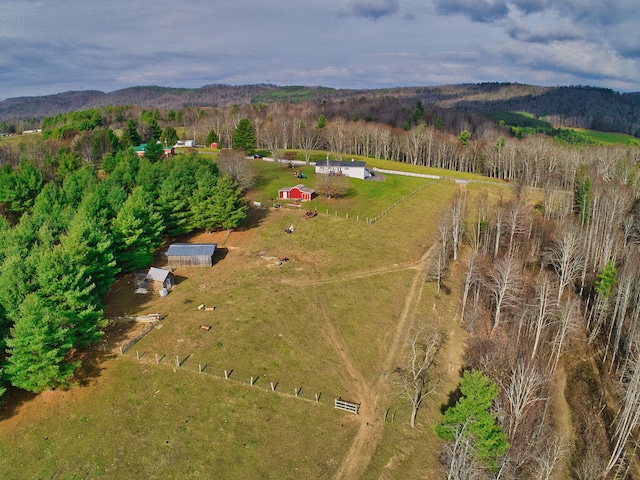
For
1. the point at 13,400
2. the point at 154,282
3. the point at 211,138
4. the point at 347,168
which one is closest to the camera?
the point at 13,400

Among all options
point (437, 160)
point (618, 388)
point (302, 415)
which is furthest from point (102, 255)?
point (437, 160)

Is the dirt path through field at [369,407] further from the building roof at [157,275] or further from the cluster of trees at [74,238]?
the cluster of trees at [74,238]

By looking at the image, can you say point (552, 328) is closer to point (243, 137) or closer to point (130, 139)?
point (243, 137)

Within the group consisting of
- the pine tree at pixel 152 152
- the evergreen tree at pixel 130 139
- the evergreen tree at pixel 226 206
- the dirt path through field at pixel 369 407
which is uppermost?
the evergreen tree at pixel 130 139

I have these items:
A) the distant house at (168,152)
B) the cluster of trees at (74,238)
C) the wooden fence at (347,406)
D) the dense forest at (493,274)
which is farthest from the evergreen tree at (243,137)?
the wooden fence at (347,406)

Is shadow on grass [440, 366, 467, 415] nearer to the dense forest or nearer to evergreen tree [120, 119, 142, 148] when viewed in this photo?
the dense forest

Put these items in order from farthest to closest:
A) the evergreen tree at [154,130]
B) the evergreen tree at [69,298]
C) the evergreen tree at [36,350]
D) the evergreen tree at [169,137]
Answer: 1. the evergreen tree at [154,130]
2. the evergreen tree at [169,137]
3. the evergreen tree at [69,298]
4. the evergreen tree at [36,350]

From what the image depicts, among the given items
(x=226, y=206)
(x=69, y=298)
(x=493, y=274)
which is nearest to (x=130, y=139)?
(x=226, y=206)
